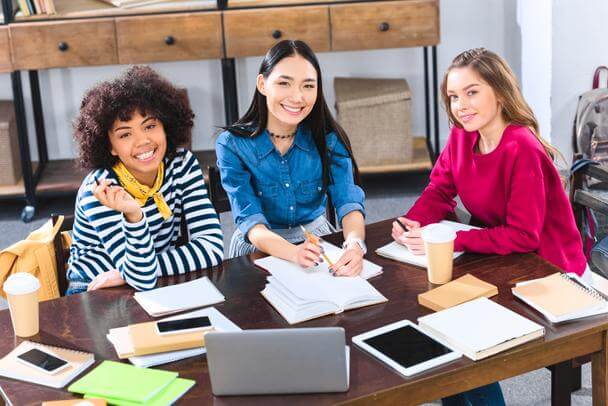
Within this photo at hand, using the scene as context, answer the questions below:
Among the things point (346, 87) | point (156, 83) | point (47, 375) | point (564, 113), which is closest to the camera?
point (47, 375)

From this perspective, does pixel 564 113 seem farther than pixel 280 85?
Yes

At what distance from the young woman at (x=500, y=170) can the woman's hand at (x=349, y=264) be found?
0.14 m

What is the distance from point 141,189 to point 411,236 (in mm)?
649

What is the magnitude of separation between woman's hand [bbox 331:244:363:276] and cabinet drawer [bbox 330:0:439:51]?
217 centimetres

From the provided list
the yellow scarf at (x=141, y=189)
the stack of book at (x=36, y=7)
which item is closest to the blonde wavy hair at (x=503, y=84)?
the yellow scarf at (x=141, y=189)

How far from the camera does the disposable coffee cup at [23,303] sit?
1916 mm

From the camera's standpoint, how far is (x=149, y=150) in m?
2.32

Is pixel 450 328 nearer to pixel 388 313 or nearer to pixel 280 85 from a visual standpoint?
pixel 388 313

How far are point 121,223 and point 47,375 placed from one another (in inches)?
21.9

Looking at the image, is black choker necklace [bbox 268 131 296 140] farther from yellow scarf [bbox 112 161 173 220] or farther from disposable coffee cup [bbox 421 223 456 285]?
disposable coffee cup [bbox 421 223 456 285]

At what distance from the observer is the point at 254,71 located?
4.79 metres

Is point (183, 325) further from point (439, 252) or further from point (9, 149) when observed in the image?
point (9, 149)

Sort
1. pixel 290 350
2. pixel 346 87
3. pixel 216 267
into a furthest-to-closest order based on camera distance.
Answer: pixel 346 87 < pixel 216 267 < pixel 290 350

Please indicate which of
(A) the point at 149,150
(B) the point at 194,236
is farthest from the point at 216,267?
(A) the point at 149,150
